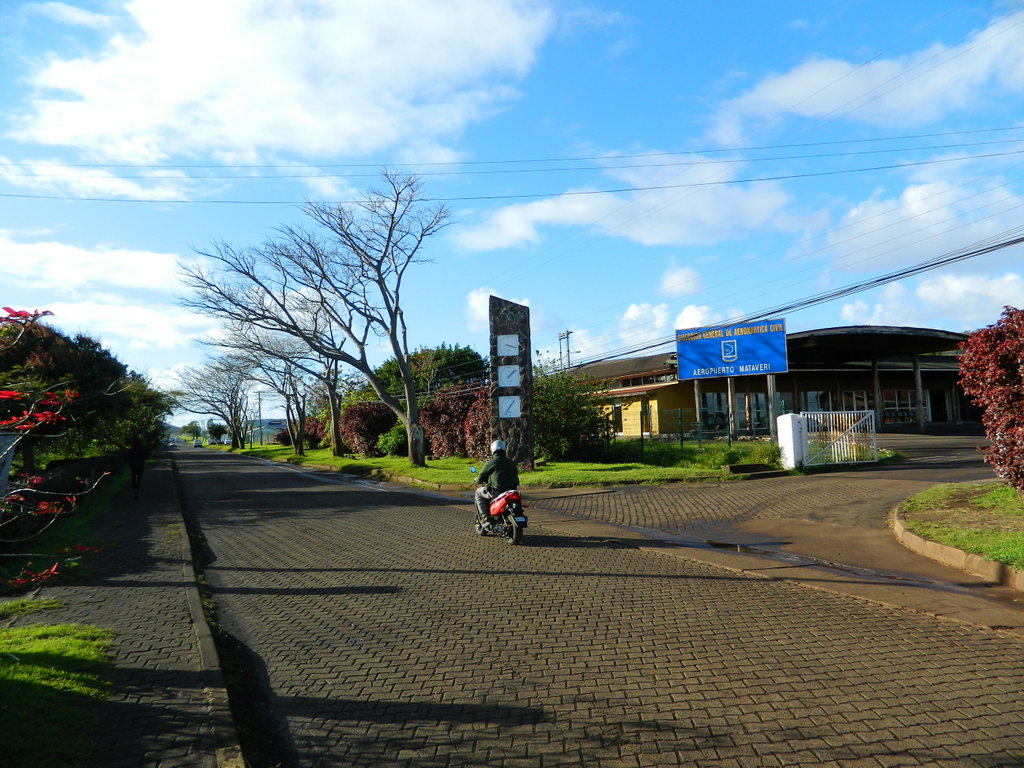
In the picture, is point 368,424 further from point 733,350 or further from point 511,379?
point 511,379

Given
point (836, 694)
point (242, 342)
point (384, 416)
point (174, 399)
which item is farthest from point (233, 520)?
point (174, 399)

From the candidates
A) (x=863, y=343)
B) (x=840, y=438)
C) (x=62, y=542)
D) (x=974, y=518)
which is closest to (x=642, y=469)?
(x=840, y=438)

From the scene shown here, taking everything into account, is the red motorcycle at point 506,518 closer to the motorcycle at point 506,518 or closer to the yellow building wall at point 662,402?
the motorcycle at point 506,518

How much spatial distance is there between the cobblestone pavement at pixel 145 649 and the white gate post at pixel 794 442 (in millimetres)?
15743

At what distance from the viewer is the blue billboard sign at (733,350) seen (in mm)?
29719

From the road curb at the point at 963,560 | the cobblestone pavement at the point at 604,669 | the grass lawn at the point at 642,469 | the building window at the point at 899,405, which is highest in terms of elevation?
the building window at the point at 899,405

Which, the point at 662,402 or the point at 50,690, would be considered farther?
the point at 662,402

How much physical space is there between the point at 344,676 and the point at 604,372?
50440mm

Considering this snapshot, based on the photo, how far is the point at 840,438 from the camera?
21.6 meters

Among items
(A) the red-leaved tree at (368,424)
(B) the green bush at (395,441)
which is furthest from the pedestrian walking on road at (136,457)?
(A) the red-leaved tree at (368,424)

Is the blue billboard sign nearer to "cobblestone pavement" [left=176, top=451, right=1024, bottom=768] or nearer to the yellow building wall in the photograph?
the yellow building wall

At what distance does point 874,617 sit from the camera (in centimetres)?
674

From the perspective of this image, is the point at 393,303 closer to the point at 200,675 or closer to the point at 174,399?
the point at 200,675

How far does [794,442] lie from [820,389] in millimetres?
27450
